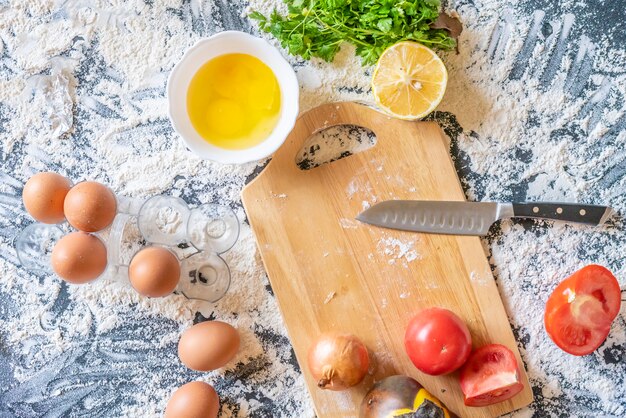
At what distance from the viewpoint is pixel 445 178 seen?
1.50m

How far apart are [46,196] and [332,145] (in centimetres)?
66

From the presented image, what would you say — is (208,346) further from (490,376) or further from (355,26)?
(355,26)

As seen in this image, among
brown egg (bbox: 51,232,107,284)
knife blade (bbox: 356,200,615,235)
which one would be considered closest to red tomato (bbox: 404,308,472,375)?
knife blade (bbox: 356,200,615,235)

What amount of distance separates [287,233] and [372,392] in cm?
40

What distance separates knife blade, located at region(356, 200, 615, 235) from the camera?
4.87ft

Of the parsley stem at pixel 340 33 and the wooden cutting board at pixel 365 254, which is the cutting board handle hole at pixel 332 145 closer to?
the wooden cutting board at pixel 365 254

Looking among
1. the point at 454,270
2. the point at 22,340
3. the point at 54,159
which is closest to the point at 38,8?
the point at 54,159

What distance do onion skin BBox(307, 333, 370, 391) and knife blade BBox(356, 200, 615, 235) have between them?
28 centimetres

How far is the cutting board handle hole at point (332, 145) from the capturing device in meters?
1.55

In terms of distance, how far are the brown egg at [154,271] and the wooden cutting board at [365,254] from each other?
21 cm

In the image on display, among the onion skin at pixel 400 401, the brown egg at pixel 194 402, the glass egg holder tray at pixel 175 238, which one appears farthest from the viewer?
the glass egg holder tray at pixel 175 238

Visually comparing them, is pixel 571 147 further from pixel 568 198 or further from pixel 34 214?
pixel 34 214

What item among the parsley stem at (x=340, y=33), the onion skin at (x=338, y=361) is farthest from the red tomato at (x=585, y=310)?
the parsley stem at (x=340, y=33)

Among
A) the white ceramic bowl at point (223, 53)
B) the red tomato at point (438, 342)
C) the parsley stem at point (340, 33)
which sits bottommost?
the red tomato at point (438, 342)
